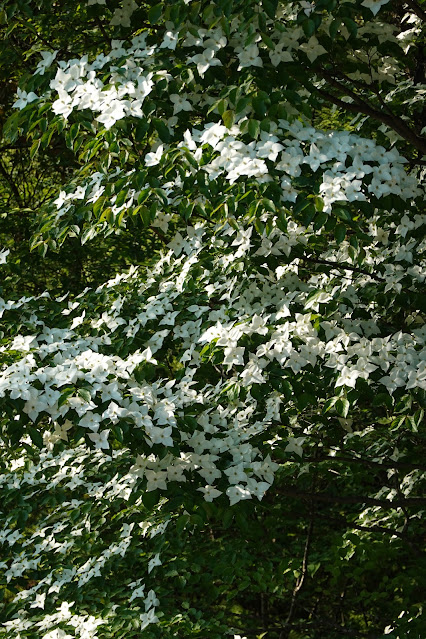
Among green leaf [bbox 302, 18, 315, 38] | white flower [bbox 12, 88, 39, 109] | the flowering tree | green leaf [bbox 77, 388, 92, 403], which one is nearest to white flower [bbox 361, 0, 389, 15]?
the flowering tree

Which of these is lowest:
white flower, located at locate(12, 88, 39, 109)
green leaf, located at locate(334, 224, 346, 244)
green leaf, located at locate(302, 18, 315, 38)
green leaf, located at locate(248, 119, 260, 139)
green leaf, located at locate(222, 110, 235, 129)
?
green leaf, located at locate(334, 224, 346, 244)

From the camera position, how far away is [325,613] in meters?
4.53

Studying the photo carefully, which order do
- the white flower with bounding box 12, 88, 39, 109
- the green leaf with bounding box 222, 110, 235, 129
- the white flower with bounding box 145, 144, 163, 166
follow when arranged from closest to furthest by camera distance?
1. the green leaf with bounding box 222, 110, 235, 129
2. the white flower with bounding box 145, 144, 163, 166
3. the white flower with bounding box 12, 88, 39, 109

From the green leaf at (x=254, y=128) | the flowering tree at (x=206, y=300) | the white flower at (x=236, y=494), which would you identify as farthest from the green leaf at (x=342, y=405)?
the green leaf at (x=254, y=128)

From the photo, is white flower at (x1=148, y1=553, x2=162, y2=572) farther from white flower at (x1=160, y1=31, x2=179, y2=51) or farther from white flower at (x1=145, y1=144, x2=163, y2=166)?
white flower at (x1=160, y1=31, x2=179, y2=51)

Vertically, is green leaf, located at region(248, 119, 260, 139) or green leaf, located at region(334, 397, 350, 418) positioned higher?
green leaf, located at region(248, 119, 260, 139)

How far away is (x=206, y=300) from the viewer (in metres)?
2.62

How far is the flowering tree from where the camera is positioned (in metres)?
1.98

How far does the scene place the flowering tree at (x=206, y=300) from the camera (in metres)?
1.98

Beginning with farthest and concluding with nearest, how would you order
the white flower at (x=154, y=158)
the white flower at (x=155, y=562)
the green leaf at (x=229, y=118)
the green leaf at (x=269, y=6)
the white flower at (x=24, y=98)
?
the white flower at (x=155, y=562), the white flower at (x=24, y=98), the white flower at (x=154, y=158), the green leaf at (x=229, y=118), the green leaf at (x=269, y=6)

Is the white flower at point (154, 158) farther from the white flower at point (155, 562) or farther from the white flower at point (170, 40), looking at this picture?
the white flower at point (155, 562)

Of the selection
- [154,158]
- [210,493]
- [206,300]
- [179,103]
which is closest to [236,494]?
[210,493]

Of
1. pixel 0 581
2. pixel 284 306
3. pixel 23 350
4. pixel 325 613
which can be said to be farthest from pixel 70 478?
pixel 325 613

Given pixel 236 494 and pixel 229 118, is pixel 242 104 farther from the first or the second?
pixel 236 494
